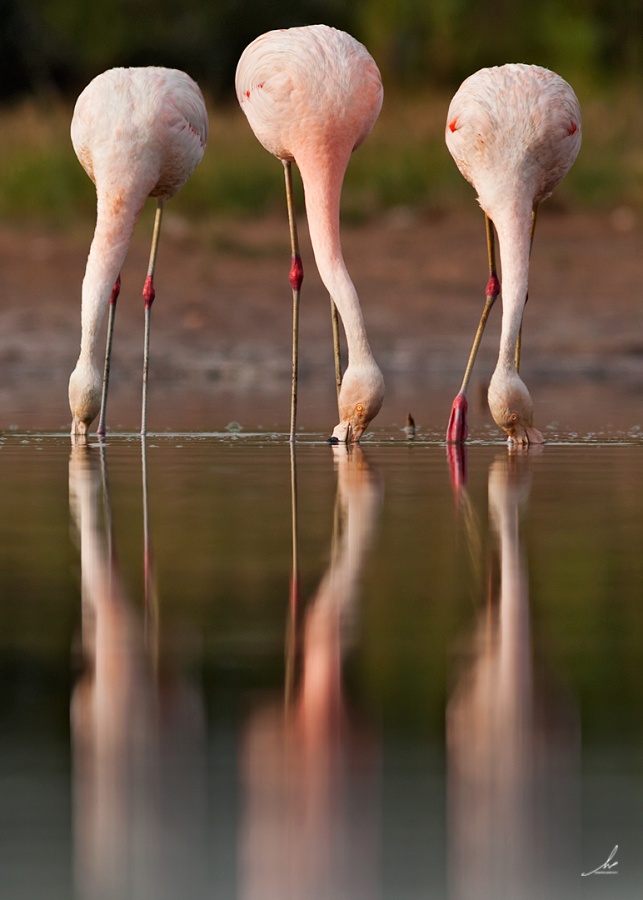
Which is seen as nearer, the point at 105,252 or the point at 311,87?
the point at 311,87

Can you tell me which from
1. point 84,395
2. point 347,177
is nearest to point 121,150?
point 84,395

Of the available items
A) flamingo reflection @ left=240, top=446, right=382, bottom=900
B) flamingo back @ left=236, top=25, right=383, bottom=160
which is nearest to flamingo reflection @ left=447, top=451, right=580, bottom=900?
flamingo reflection @ left=240, top=446, right=382, bottom=900

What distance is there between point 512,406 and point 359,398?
0.61 metres

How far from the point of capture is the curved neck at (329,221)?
783 centimetres

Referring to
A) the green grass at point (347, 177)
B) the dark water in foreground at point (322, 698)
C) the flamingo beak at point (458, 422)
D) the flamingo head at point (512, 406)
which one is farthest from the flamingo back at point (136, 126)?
the green grass at point (347, 177)

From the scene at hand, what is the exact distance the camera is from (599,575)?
4.07 m

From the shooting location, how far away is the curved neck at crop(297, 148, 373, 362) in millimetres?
7832

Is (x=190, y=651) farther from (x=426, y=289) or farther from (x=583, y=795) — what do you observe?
(x=426, y=289)

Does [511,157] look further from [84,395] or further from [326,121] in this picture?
[84,395]

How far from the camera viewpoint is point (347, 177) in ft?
57.6

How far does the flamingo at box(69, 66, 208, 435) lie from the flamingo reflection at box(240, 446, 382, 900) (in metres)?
4.72

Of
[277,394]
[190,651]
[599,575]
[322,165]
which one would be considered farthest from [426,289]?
[190,651]

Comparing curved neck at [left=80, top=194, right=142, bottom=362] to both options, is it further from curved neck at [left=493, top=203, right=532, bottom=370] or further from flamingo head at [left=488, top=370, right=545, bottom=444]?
flamingo head at [left=488, top=370, right=545, bottom=444]

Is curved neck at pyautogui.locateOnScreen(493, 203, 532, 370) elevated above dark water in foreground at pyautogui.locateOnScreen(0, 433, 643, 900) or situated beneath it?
elevated above
